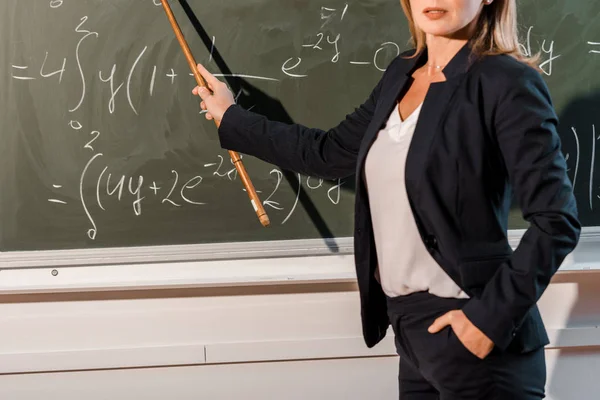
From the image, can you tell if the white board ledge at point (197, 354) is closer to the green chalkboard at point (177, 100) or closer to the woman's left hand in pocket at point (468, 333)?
the green chalkboard at point (177, 100)

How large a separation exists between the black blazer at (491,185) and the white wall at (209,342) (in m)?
0.68

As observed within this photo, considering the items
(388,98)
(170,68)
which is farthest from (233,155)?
(388,98)

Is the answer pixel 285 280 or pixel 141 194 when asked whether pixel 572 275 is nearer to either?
pixel 285 280

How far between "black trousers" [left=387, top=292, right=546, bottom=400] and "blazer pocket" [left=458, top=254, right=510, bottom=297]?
0.03m

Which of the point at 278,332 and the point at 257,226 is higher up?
the point at 257,226

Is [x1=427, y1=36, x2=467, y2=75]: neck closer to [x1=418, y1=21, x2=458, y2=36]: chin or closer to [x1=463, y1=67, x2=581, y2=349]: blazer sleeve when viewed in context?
[x1=418, y1=21, x2=458, y2=36]: chin

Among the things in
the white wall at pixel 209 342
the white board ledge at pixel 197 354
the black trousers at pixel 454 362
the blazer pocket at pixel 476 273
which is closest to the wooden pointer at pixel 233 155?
the white wall at pixel 209 342

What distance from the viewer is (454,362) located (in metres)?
1.16

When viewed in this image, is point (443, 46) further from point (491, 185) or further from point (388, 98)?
point (491, 185)

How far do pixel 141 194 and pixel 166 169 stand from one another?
0.09m

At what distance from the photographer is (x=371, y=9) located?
178cm

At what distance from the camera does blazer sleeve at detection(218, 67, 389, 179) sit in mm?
1492

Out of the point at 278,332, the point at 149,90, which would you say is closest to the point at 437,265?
the point at 278,332

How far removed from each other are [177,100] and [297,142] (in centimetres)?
43
